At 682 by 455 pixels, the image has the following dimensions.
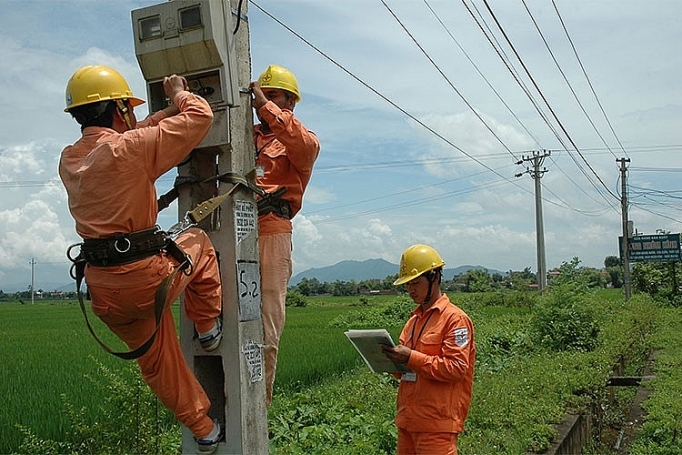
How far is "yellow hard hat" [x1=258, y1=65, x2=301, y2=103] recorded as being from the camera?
4.07 metres

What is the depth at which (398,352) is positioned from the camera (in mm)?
4398

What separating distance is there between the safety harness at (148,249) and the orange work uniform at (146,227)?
0.03 meters

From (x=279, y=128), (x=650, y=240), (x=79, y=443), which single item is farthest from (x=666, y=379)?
(x=650, y=240)

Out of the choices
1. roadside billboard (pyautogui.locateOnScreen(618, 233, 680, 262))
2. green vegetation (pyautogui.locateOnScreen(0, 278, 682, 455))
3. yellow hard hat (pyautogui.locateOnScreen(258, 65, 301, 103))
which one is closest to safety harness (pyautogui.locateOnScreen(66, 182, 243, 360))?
yellow hard hat (pyautogui.locateOnScreen(258, 65, 301, 103))

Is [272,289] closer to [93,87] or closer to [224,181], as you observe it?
[224,181]

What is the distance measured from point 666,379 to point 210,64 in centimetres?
1009

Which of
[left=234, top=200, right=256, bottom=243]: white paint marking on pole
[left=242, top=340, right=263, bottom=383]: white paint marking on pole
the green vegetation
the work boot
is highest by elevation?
[left=234, top=200, right=256, bottom=243]: white paint marking on pole

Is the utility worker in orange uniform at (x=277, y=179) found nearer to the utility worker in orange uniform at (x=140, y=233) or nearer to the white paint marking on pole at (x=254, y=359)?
the white paint marking on pole at (x=254, y=359)

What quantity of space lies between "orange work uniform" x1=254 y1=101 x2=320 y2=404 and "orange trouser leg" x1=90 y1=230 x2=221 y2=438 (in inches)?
19.7

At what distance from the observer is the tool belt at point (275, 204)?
3902 mm

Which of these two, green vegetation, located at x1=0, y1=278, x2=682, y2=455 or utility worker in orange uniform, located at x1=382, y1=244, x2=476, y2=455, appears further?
green vegetation, located at x1=0, y1=278, x2=682, y2=455

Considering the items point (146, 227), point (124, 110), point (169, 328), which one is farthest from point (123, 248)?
→ point (124, 110)

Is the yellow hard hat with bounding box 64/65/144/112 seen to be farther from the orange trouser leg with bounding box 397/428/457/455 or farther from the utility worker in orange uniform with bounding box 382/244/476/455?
the orange trouser leg with bounding box 397/428/457/455

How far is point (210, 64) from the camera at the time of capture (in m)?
3.38
